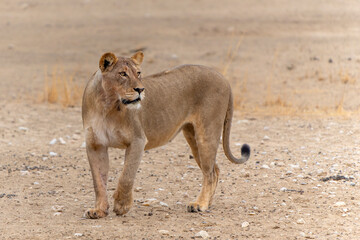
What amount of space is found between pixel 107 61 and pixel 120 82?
8.5 inches

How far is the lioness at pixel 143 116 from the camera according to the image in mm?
5176

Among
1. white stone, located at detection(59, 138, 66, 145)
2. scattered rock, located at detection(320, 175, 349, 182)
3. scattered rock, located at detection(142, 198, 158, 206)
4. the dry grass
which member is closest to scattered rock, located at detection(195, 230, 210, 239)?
scattered rock, located at detection(142, 198, 158, 206)

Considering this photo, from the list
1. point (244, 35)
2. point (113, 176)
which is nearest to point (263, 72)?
point (244, 35)

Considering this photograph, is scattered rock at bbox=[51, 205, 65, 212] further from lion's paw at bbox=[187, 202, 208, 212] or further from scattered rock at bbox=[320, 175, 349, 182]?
scattered rock at bbox=[320, 175, 349, 182]

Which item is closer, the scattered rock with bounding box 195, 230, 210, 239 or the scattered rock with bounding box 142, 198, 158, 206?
the scattered rock with bounding box 195, 230, 210, 239

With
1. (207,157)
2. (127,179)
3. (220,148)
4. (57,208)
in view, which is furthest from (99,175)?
(220,148)

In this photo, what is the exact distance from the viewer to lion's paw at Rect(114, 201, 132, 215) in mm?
5316

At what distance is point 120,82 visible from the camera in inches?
201

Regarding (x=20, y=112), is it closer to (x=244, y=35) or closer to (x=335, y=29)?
(x=244, y=35)

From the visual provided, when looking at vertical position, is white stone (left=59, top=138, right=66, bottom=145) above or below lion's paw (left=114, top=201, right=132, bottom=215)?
below

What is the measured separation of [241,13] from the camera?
21344 millimetres

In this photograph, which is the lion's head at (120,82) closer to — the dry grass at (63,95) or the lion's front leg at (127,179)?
the lion's front leg at (127,179)

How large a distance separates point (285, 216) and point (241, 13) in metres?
16.4

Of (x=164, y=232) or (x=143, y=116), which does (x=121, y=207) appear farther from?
(x=143, y=116)
